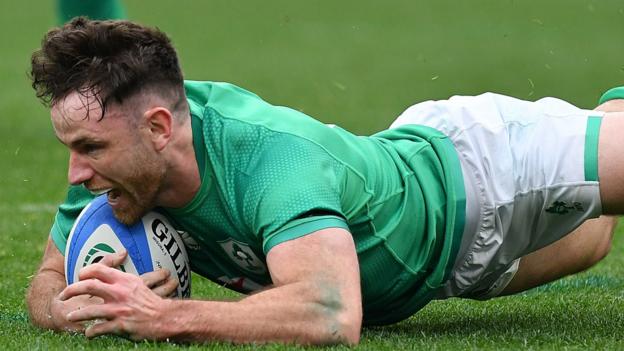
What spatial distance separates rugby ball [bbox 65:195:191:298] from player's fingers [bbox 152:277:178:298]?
0.21 ft

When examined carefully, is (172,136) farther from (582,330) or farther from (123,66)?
(582,330)

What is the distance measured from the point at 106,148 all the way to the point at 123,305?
0.61 meters

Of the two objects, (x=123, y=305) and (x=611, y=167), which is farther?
(x=611, y=167)

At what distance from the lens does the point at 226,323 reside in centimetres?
486

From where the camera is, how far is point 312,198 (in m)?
4.92

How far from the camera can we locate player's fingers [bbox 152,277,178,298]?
530cm

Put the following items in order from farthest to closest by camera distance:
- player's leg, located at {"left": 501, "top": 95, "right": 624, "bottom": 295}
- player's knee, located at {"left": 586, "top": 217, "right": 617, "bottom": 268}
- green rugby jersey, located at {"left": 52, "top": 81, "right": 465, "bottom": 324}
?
player's knee, located at {"left": 586, "top": 217, "right": 617, "bottom": 268}, player's leg, located at {"left": 501, "top": 95, "right": 624, "bottom": 295}, green rugby jersey, located at {"left": 52, "top": 81, "right": 465, "bottom": 324}

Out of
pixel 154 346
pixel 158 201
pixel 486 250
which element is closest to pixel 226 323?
pixel 154 346

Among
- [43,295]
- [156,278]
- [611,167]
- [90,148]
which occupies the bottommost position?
[43,295]

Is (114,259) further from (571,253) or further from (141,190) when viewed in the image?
(571,253)

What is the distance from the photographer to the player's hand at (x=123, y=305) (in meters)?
4.86

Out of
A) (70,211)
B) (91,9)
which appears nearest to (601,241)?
(70,211)

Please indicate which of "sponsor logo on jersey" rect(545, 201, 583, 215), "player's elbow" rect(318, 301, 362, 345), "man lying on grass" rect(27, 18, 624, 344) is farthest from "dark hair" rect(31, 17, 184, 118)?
"sponsor logo on jersey" rect(545, 201, 583, 215)

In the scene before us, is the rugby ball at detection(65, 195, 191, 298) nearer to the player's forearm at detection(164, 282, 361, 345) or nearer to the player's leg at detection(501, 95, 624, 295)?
the player's forearm at detection(164, 282, 361, 345)
